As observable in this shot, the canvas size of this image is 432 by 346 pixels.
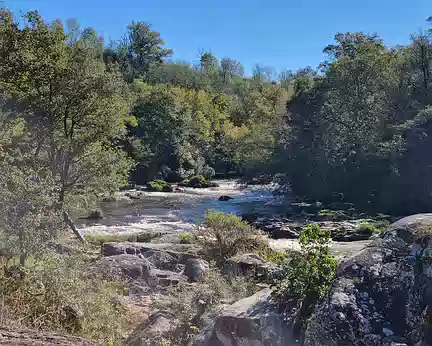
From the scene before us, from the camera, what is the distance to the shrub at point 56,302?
21.9 ft

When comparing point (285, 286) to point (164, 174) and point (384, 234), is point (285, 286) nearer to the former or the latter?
point (384, 234)

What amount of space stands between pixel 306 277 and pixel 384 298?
0.98 m

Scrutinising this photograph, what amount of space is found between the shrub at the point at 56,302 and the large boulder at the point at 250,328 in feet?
7.59

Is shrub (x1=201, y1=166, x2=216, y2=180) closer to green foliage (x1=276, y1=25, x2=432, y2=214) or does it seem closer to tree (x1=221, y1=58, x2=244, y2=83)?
green foliage (x1=276, y1=25, x2=432, y2=214)

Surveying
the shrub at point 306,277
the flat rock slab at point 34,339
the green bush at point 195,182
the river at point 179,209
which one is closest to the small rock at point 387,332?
the shrub at point 306,277

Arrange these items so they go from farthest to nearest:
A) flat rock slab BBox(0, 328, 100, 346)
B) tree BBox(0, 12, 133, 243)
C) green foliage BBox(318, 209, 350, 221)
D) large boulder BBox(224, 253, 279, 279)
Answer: green foliage BBox(318, 209, 350, 221) → tree BBox(0, 12, 133, 243) → large boulder BBox(224, 253, 279, 279) → flat rock slab BBox(0, 328, 100, 346)

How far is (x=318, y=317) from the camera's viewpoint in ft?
14.4

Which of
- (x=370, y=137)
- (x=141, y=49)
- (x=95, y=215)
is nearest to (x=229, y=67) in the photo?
(x=141, y=49)

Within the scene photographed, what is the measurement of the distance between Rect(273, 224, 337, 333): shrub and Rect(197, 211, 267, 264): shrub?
616 cm

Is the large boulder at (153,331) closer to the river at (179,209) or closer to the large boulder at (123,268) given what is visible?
the large boulder at (123,268)

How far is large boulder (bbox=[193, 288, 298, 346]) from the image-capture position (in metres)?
4.87

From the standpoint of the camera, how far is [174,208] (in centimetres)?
3081

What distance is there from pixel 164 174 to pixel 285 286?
47.0 metres

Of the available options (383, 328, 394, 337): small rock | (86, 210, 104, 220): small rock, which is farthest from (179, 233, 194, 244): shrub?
(86, 210, 104, 220): small rock
